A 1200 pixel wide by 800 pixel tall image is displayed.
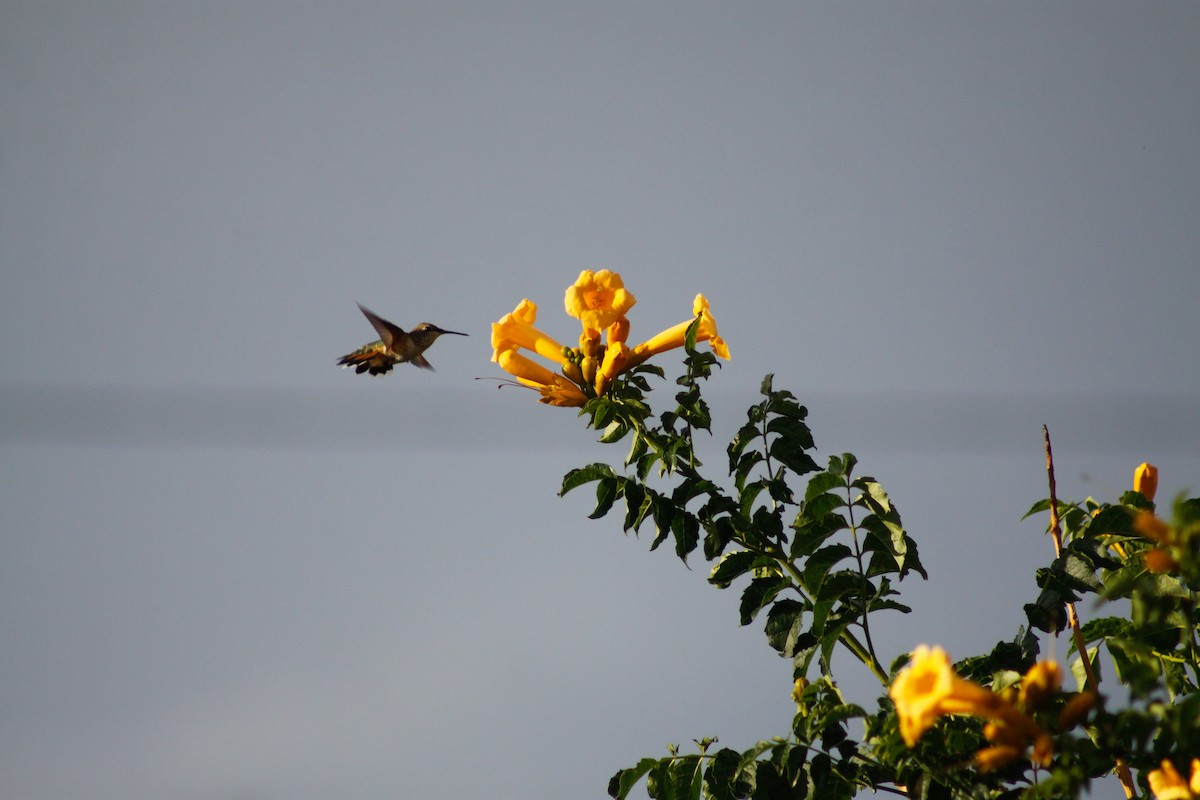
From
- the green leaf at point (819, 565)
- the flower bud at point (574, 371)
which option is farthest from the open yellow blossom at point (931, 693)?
the flower bud at point (574, 371)

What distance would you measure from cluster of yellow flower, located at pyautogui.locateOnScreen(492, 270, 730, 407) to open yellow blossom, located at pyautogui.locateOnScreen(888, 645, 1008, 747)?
2736mm

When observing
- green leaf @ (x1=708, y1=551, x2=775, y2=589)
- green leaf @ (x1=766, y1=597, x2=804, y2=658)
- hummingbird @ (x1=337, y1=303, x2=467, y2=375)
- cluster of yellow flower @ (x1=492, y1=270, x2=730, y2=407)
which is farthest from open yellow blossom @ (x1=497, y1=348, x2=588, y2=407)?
hummingbird @ (x1=337, y1=303, x2=467, y2=375)

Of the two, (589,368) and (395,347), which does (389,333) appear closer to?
(395,347)

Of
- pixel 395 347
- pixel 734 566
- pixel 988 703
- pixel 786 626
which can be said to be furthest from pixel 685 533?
pixel 395 347

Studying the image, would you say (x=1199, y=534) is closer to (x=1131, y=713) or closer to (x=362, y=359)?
(x=1131, y=713)

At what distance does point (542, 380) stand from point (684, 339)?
2.19 feet

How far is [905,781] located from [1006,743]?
1169mm

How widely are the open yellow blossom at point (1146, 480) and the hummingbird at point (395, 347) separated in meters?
4.21

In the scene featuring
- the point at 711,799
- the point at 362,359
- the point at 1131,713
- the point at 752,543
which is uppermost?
the point at 362,359

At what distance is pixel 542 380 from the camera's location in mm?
5723

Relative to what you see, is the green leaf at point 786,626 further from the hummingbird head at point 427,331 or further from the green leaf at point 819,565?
the hummingbird head at point 427,331

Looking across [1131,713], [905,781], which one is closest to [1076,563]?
[905,781]

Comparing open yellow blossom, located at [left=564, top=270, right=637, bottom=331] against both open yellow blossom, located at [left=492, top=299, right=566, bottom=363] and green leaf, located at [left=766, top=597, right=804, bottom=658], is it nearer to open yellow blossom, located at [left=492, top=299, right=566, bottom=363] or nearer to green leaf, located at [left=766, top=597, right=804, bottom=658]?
open yellow blossom, located at [left=492, top=299, right=566, bottom=363]

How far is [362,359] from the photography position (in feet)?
27.3
